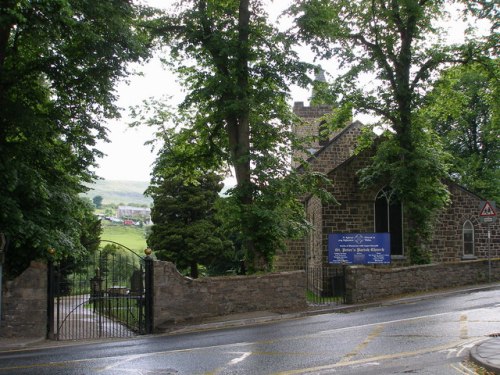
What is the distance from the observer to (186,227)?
1547 inches

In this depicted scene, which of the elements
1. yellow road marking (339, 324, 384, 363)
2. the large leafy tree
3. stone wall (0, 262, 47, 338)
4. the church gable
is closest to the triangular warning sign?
yellow road marking (339, 324, 384, 363)

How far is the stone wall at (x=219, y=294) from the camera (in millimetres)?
17828

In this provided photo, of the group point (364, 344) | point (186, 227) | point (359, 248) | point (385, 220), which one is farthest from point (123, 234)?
point (364, 344)

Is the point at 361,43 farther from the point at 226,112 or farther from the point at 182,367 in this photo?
the point at 182,367

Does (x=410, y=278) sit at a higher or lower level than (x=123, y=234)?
lower

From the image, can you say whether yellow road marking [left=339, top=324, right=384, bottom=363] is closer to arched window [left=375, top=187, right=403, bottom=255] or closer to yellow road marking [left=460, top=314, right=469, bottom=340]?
yellow road marking [left=460, top=314, right=469, bottom=340]

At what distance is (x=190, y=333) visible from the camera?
53.2ft

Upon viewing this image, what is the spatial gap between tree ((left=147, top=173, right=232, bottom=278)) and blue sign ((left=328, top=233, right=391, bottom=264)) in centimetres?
1507

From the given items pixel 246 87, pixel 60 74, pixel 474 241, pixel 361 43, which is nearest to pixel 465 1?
pixel 361 43

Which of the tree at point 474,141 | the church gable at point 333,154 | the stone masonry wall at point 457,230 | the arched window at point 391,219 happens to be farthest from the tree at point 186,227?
the tree at point 474,141

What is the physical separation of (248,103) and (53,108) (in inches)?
247

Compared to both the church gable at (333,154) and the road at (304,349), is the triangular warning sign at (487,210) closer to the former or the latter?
the road at (304,349)

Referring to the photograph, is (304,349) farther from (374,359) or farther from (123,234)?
(123,234)

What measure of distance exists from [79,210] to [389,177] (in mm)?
15601
